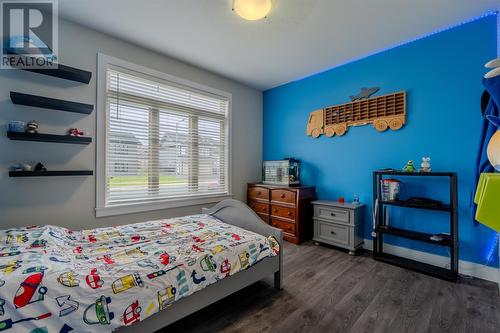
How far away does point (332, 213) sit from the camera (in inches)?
119

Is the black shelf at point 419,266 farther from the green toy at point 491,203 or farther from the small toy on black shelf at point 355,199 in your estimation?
the green toy at point 491,203

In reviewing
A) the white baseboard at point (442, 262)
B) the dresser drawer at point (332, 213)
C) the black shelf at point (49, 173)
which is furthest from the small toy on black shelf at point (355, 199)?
the black shelf at point (49, 173)

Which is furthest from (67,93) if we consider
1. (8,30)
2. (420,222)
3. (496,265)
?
(496,265)

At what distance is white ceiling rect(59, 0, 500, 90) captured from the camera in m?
2.04

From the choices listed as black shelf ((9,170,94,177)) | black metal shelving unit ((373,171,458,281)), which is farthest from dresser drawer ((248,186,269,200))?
black shelf ((9,170,94,177))

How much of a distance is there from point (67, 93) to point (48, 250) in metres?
1.64

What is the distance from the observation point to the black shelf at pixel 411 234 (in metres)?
2.22

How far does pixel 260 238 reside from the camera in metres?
1.96

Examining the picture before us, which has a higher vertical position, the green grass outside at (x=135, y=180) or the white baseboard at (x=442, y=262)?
the green grass outside at (x=135, y=180)

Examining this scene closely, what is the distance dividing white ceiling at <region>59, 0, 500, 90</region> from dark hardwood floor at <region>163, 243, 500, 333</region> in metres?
2.64

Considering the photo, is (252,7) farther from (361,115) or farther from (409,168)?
(409,168)

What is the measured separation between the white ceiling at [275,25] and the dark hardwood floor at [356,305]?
2640 millimetres

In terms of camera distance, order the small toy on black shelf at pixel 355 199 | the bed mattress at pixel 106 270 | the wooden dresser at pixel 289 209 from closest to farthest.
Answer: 1. the bed mattress at pixel 106 270
2. the small toy on black shelf at pixel 355 199
3. the wooden dresser at pixel 289 209

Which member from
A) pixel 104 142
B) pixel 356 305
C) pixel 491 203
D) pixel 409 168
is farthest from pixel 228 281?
pixel 409 168
